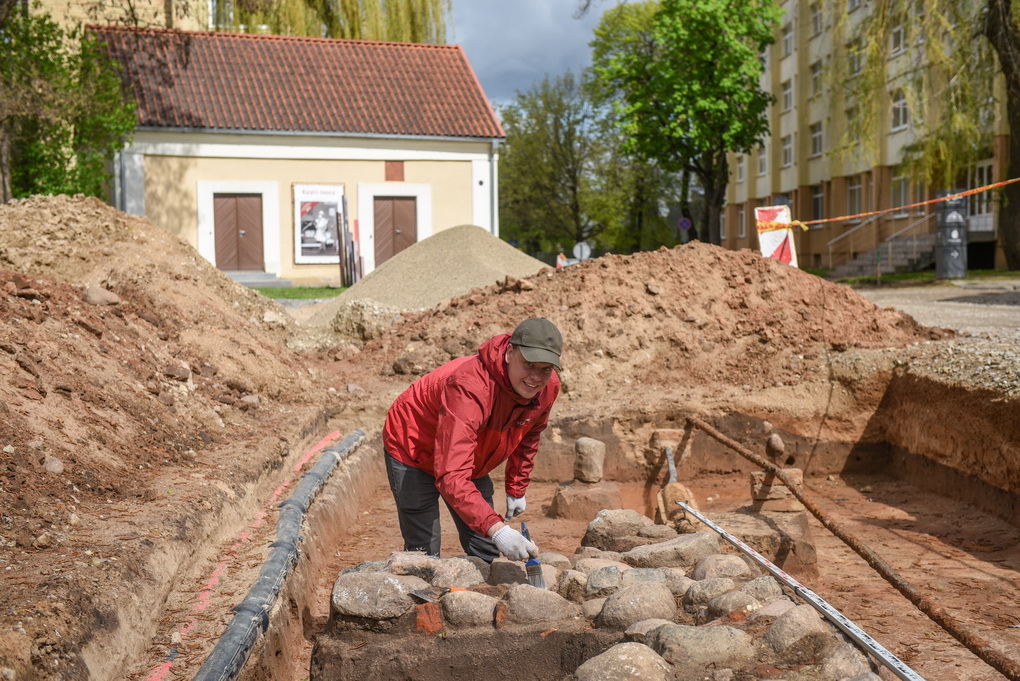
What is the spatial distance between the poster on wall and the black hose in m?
17.4

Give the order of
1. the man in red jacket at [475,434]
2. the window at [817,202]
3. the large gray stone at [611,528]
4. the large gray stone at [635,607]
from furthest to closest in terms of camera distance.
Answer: the window at [817,202], the large gray stone at [611,528], the man in red jacket at [475,434], the large gray stone at [635,607]

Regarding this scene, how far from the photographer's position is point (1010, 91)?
19.2 m

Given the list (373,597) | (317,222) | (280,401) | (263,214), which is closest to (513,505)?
(373,597)

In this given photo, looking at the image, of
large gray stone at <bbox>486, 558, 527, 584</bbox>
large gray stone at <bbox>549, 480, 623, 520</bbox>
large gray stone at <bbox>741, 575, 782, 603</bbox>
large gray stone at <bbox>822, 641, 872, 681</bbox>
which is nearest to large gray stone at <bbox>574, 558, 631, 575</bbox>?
large gray stone at <bbox>486, 558, 527, 584</bbox>

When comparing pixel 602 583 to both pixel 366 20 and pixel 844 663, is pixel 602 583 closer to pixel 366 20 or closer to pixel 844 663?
pixel 844 663

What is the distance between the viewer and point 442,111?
24.4 metres

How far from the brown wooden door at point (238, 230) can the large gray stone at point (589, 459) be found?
17332 mm

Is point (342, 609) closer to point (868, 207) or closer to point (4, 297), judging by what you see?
point (4, 297)

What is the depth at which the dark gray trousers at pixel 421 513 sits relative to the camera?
4.74m

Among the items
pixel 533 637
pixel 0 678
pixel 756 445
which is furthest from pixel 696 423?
pixel 0 678

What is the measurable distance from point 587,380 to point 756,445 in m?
1.94

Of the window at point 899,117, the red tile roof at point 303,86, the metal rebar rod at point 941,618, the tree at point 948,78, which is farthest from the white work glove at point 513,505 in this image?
the window at point 899,117

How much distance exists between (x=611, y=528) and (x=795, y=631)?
1.95 m

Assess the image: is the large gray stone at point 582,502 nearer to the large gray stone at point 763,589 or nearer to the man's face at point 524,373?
the large gray stone at point 763,589
